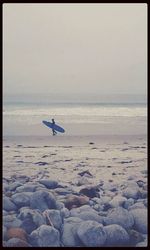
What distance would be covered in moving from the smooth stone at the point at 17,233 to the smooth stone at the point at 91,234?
0.81 feet

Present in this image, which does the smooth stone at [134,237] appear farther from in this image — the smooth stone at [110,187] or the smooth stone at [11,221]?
the smooth stone at [11,221]

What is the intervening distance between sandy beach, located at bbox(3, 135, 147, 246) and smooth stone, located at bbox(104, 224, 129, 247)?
0.16 feet

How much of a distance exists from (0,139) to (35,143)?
0.56ft

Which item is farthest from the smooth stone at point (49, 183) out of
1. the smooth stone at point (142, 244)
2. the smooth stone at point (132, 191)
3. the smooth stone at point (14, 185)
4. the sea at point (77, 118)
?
the smooth stone at point (142, 244)

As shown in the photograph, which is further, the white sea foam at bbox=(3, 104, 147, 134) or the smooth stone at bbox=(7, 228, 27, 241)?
the white sea foam at bbox=(3, 104, 147, 134)

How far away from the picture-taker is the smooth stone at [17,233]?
1453 mm

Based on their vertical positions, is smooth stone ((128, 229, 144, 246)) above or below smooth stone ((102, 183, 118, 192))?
below

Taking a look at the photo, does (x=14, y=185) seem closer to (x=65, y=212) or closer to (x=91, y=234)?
(x=65, y=212)

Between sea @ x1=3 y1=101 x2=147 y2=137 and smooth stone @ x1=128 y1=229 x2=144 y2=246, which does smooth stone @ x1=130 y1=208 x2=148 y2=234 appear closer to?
smooth stone @ x1=128 y1=229 x2=144 y2=246

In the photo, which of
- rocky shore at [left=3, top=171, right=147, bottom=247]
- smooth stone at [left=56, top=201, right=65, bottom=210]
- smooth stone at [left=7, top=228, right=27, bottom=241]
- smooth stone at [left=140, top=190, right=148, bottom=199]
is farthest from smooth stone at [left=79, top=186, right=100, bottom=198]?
smooth stone at [left=7, top=228, right=27, bottom=241]

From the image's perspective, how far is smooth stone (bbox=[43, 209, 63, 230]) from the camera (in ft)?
4.82

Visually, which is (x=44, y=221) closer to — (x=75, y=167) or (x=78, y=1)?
(x=75, y=167)

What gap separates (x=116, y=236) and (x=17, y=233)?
44cm

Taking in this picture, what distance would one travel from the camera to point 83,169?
1.56 metres
